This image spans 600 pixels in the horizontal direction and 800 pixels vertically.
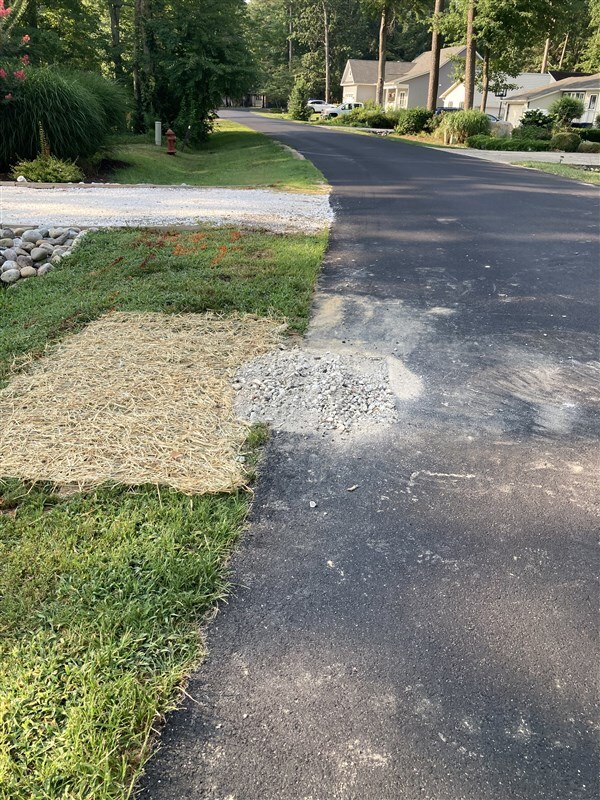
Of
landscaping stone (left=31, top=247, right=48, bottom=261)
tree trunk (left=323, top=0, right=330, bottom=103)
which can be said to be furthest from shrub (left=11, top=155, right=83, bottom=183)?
tree trunk (left=323, top=0, right=330, bottom=103)

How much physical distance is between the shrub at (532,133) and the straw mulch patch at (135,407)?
93.3 feet

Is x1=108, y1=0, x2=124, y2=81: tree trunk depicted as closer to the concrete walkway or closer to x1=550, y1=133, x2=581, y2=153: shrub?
the concrete walkway

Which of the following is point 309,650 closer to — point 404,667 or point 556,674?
point 404,667

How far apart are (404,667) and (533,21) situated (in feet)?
115

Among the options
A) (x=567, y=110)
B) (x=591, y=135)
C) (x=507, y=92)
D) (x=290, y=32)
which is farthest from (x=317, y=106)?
(x=591, y=135)

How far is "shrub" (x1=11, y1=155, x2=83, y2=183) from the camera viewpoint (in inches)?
521

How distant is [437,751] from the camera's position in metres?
1.81

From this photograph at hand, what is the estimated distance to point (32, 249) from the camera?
25.5 ft

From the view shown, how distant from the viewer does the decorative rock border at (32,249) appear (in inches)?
283

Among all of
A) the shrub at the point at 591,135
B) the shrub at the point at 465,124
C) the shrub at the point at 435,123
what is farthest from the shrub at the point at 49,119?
the shrub at the point at 591,135

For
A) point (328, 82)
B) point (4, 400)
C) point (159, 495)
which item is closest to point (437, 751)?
point (159, 495)

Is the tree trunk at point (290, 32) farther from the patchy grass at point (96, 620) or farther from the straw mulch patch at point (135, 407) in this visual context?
the patchy grass at point (96, 620)

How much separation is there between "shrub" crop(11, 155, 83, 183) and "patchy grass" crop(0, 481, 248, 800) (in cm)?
1222

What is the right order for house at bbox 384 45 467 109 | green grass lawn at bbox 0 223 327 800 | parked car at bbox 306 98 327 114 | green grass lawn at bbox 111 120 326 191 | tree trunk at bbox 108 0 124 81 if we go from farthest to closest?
1. parked car at bbox 306 98 327 114
2. house at bbox 384 45 467 109
3. tree trunk at bbox 108 0 124 81
4. green grass lawn at bbox 111 120 326 191
5. green grass lawn at bbox 0 223 327 800
